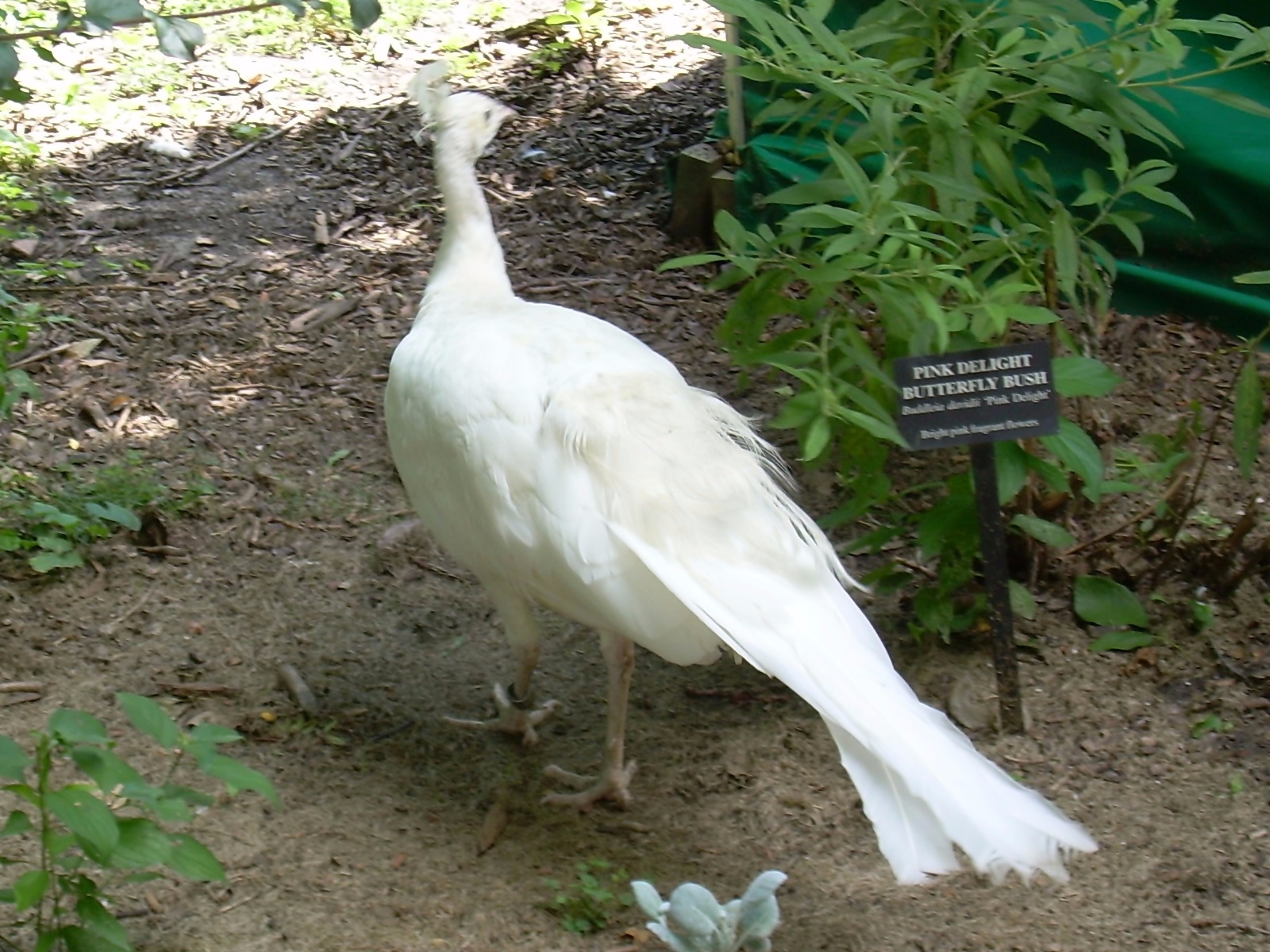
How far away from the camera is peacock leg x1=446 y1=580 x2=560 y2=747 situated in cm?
354

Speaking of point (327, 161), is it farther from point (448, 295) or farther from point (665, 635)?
point (665, 635)

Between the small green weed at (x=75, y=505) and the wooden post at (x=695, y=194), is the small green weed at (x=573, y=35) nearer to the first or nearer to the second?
the wooden post at (x=695, y=194)

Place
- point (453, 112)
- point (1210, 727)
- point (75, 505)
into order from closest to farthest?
point (1210, 727)
point (453, 112)
point (75, 505)

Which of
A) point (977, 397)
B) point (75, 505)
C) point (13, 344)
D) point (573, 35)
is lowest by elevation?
point (75, 505)

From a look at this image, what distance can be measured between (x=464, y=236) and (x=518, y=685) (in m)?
1.36

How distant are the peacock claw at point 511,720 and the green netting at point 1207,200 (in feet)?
7.13

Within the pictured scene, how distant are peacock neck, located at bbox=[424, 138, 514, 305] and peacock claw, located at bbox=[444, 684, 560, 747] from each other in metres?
1.19

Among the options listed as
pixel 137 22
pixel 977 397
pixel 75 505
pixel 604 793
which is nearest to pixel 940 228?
pixel 977 397

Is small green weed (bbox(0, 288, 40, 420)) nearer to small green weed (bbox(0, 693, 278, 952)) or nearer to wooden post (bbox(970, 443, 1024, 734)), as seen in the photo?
small green weed (bbox(0, 693, 278, 952))

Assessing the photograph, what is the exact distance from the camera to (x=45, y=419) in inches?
187

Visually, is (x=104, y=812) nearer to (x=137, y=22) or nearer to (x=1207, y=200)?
(x=137, y=22)

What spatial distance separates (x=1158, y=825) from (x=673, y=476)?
1.49 m

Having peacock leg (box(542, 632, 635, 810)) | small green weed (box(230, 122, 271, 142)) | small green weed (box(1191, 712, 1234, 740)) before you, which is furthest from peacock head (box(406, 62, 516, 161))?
small green weed (box(230, 122, 271, 142))

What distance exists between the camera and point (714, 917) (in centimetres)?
261
